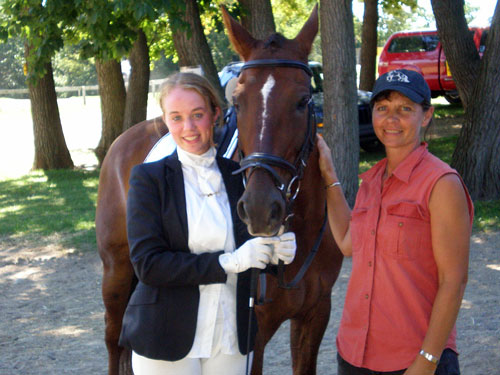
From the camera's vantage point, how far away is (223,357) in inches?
92.0

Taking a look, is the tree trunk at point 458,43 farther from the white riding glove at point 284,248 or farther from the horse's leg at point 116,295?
the white riding glove at point 284,248

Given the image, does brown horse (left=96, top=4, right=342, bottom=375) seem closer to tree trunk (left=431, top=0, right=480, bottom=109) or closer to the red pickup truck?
tree trunk (left=431, top=0, right=480, bottom=109)

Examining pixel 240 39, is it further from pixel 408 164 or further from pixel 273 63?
pixel 408 164

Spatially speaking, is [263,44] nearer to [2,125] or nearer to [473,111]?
[473,111]

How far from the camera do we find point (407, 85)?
7.13 ft

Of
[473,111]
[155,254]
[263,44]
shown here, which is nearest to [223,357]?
[155,254]

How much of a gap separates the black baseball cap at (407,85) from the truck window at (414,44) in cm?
1746

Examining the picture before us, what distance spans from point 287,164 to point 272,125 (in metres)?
0.17

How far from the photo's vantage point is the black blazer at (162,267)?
7.14 feet

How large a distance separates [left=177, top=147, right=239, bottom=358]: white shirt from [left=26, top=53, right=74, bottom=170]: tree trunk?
39.0 ft

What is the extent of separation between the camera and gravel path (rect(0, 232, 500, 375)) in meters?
4.60

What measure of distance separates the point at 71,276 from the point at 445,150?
8498 millimetres

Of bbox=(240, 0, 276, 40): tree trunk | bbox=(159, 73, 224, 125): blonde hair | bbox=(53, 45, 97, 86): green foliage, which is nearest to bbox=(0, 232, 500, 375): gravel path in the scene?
bbox=(159, 73, 224, 125): blonde hair

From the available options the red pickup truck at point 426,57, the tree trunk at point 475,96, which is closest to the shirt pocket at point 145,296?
the tree trunk at point 475,96
